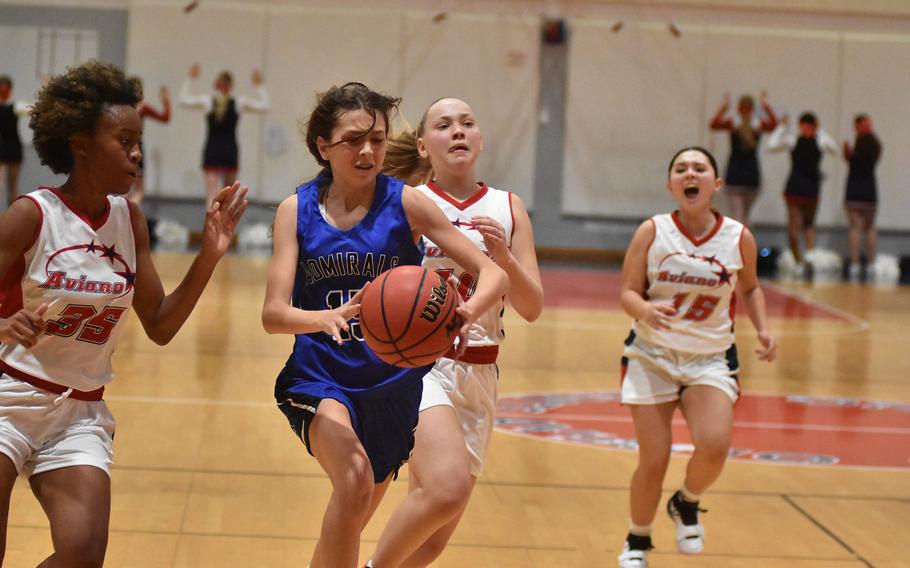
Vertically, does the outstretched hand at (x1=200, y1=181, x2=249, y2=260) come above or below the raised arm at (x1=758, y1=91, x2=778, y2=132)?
below

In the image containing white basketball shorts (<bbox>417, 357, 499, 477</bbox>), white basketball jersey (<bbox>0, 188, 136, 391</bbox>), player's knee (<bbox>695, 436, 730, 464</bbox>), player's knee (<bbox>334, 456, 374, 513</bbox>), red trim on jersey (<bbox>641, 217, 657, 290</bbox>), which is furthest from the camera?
red trim on jersey (<bbox>641, 217, 657, 290</bbox>)

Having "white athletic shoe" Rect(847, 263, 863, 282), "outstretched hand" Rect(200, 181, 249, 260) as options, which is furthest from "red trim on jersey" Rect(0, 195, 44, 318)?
"white athletic shoe" Rect(847, 263, 863, 282)

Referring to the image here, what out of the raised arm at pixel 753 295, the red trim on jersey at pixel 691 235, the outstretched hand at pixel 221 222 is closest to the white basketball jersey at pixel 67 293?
the outstretched hand at pixel 221 222

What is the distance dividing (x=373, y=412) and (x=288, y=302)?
1.33 ft

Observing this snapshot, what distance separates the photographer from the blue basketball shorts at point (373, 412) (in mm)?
3395

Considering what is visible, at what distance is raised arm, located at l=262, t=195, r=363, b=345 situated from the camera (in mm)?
3141

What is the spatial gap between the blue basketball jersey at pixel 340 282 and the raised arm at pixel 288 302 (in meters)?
0.04

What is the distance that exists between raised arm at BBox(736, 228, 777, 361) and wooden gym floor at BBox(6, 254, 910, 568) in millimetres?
774

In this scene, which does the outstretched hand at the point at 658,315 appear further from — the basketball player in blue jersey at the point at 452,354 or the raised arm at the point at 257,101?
the raised arm at the point at 257,101

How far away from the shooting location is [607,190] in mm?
18094

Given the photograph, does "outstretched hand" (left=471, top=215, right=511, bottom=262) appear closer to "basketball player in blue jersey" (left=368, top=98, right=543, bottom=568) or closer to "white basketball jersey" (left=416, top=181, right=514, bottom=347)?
"basketball player in blue jersey" (left=368, top=98, right=543, bottom=568)

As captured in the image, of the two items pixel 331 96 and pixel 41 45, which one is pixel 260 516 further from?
pixel 41 45

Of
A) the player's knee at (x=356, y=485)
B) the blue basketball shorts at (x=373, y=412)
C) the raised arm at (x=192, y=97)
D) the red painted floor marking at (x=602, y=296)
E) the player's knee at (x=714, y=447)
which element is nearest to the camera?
the player's knee at (x=356, y=485)

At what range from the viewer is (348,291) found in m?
3.48
